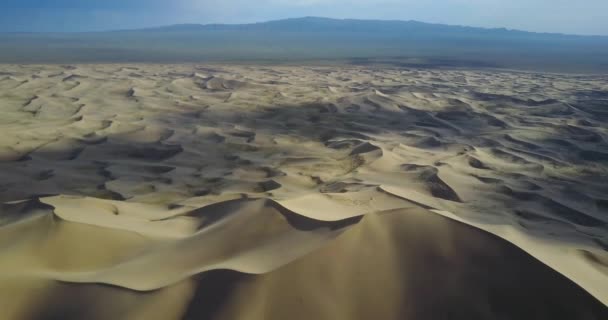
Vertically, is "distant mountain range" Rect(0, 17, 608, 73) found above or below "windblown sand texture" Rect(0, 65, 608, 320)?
above

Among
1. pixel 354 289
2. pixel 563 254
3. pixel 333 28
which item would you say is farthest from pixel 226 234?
pixel 333 28

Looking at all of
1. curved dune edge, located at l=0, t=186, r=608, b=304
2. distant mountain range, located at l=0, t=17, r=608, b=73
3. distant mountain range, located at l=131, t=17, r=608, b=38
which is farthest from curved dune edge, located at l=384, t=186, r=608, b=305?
distant mountain range, located at l=131, t=17, r=608, b=38

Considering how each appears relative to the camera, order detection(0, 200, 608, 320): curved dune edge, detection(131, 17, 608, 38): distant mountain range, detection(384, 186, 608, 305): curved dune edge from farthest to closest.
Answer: detection(131, 17, 608, 38): distant mountain range, detection(384, 186, 608, 305): curved dune edge, detection(0, 200, 608, 320): curved dune edge

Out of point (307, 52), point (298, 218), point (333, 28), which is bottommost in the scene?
point (298, 218)

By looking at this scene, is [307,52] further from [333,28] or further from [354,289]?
[333,28]

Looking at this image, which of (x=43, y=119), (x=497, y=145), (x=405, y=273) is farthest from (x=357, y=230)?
(x=43, y=119)

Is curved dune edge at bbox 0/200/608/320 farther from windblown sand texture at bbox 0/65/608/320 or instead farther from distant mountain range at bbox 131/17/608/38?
distant mountain range at bbox 131/17/608/38

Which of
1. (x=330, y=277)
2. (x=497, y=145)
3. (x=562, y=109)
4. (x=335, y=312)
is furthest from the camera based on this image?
(x=562, y=109)

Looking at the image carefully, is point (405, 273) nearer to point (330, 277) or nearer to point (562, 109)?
point (330, 277)

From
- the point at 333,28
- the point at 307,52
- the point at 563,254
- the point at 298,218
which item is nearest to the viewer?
the point at 563,254
